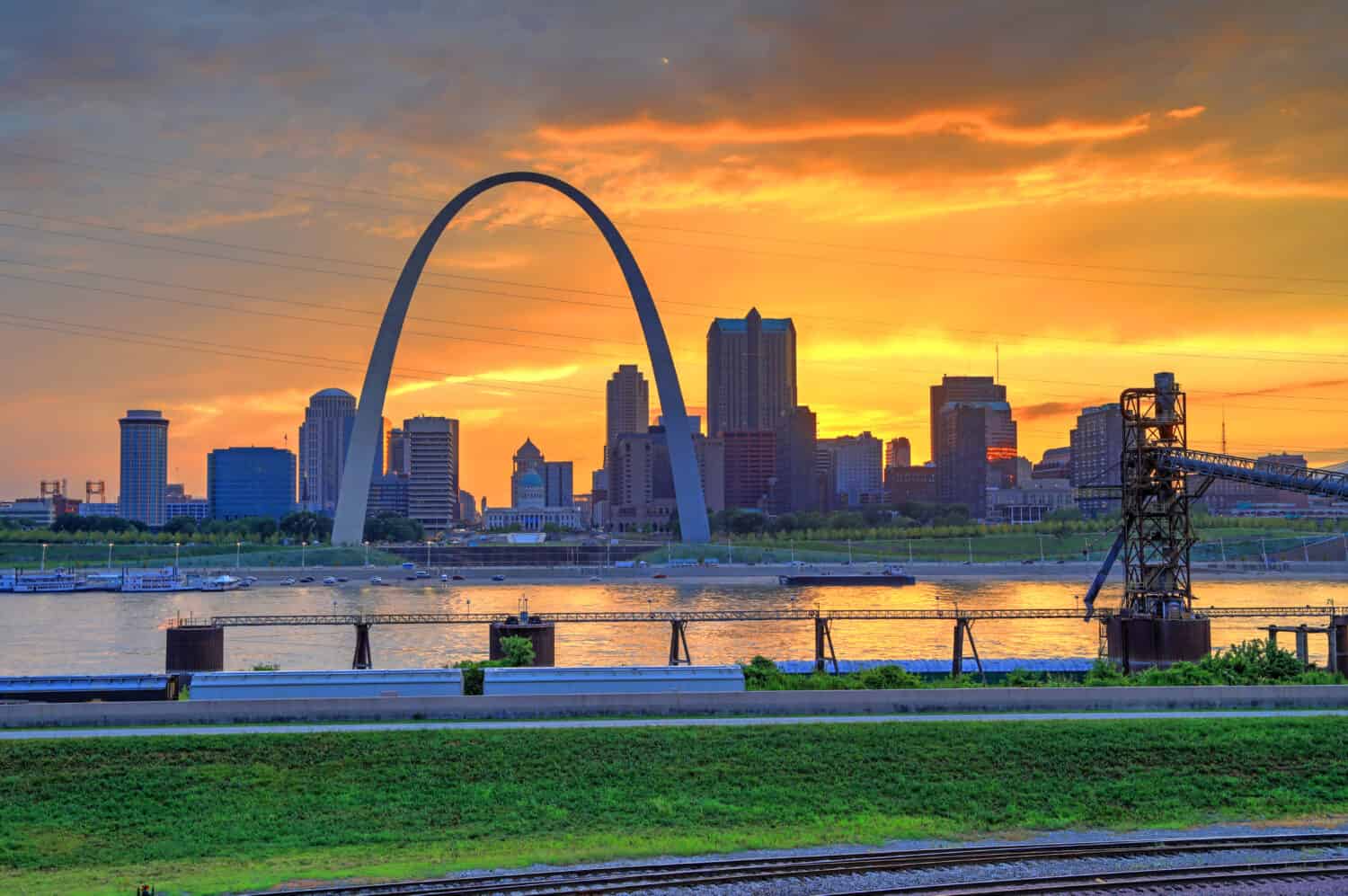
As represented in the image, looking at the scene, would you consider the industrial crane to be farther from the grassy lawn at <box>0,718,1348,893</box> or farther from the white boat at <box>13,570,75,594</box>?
the white boat at <box>13,570,75,594</box>

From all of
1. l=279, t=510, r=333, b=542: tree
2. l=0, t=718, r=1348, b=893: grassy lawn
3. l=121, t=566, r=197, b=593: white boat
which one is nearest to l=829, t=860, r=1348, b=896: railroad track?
l=0, t=718, r=1348, b=893: grassy lawn

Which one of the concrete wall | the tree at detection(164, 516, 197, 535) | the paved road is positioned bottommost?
the paved road

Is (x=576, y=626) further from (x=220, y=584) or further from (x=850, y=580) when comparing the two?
(x=220, y=584)

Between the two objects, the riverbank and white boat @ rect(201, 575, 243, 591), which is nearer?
white boat @ rect(201, 575, 243, 591)

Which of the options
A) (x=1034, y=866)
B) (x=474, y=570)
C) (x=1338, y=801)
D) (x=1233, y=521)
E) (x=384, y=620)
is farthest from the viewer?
(x=1233, y=521)

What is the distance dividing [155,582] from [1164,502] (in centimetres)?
7115

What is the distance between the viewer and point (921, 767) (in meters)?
18.8

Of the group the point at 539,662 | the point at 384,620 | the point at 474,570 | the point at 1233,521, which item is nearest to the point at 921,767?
the point at 539,662

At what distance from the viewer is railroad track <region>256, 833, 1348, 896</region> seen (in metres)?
13.3

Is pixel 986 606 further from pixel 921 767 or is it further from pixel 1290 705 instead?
pixel 921 767

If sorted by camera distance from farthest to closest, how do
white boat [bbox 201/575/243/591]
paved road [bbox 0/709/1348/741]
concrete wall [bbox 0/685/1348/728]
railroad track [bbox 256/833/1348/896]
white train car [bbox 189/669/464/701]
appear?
white boat [bbox 201/575/243/591] < white train car [bbox 189/669/464/701] < concrete wall [bbox 0/685/1348/728] < paved road [bbox 0/709/1348/741] < railroad track [bbox 256/833/1348/896]

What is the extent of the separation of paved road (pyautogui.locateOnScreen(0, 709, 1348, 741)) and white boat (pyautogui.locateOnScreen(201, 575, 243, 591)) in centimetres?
6648

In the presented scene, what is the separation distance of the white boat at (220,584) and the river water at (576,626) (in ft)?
4.44

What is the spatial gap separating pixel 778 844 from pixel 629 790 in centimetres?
318
